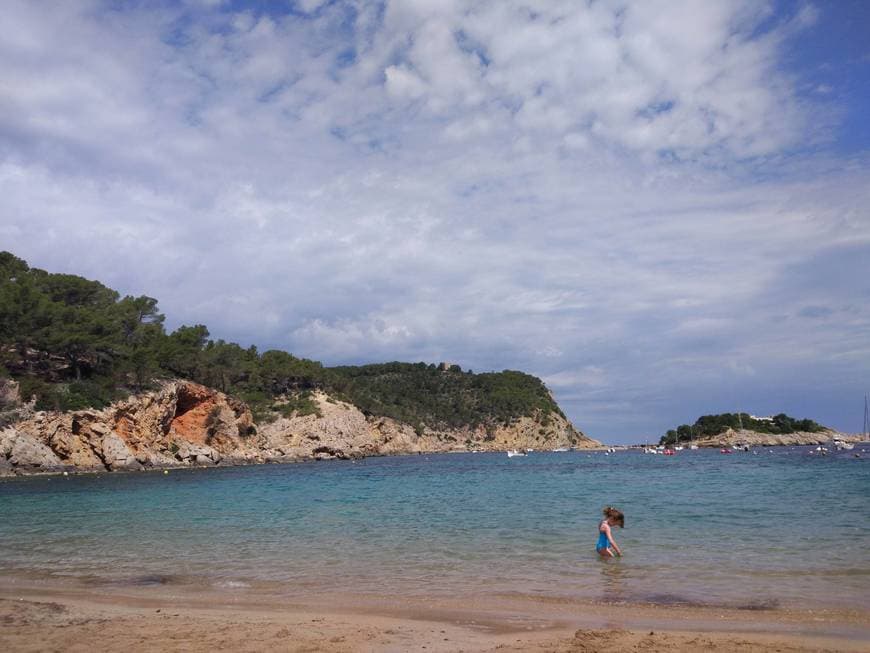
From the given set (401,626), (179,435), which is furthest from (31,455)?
(401,626)

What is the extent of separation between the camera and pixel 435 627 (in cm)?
916

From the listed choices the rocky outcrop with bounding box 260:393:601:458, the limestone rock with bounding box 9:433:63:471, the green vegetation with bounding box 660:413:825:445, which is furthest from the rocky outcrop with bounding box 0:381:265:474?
the green vegetation with bounding box 660:413:825:445

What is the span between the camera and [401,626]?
9.24 metres

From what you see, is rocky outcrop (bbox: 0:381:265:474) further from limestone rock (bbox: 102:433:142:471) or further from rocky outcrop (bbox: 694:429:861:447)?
rocky outcrop (bbox: 694:429:861:447)

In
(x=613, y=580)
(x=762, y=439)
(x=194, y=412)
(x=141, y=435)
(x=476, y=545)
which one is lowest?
(x=476, y=545)

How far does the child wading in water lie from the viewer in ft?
46.3

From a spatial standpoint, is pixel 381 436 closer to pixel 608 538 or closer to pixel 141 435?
pixel 141 435

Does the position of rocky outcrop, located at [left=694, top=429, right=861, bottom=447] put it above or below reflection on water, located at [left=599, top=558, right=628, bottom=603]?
above

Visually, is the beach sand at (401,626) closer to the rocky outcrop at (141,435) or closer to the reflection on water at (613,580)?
the reflection on water at (613,580)

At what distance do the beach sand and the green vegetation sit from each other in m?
157

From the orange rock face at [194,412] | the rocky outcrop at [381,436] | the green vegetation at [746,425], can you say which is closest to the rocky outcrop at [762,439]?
the green vegetation at [746,425]

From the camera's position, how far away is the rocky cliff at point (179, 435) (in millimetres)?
53000

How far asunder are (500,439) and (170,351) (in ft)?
316

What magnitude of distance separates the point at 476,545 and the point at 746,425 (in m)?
159
